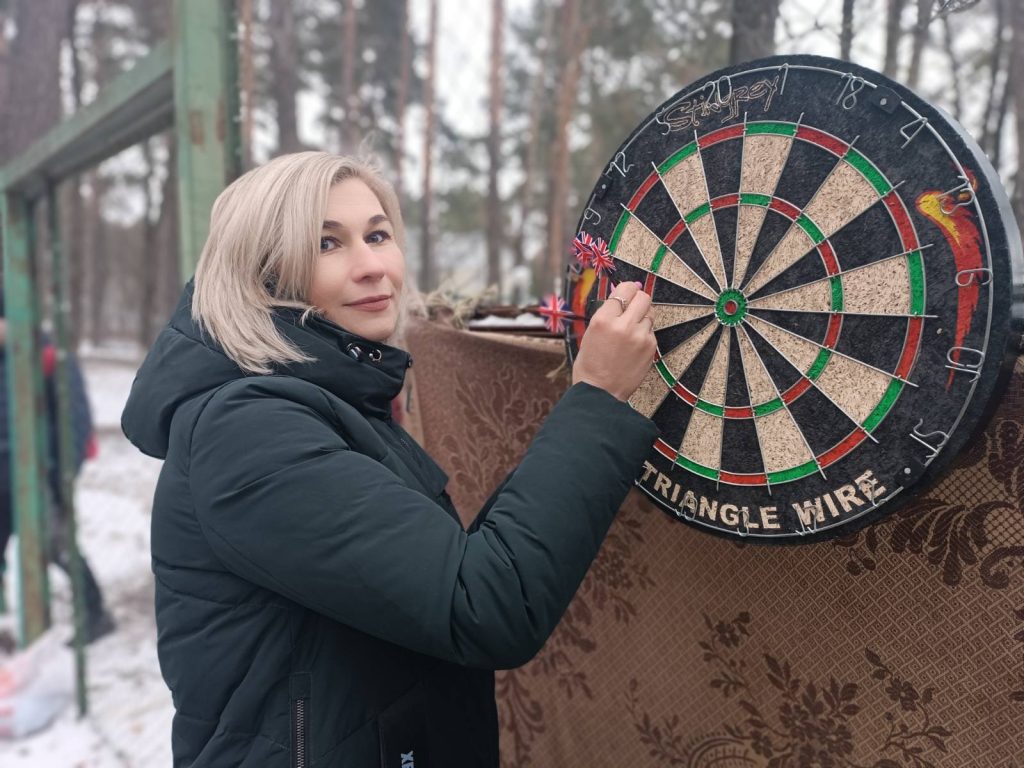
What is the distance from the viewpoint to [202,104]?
2.02 metres

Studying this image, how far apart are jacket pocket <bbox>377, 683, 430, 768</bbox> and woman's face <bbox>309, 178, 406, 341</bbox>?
0.58 metres

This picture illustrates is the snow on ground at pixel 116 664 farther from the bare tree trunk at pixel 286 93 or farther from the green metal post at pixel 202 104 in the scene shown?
the bare tree trunk at pixel 286 93

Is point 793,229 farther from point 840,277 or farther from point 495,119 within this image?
point 495,119

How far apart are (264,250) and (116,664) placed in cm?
369

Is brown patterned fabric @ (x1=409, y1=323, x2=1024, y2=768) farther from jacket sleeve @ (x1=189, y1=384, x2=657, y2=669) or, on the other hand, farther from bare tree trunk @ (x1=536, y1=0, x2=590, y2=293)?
bare tree trunk @ (x1=536, y1=0, x2=590, y2=293)

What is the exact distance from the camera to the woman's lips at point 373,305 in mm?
1180

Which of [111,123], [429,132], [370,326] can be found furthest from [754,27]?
[429,132]

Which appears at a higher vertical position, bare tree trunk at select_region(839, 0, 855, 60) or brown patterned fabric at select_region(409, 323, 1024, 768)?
bare tree trunk at select_region(839, 0, 855, 60)

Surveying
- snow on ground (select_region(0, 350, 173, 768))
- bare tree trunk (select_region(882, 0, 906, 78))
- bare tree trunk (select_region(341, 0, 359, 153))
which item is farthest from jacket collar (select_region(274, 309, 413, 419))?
bare tree trunk (select_region(341, 0, 359, 153))

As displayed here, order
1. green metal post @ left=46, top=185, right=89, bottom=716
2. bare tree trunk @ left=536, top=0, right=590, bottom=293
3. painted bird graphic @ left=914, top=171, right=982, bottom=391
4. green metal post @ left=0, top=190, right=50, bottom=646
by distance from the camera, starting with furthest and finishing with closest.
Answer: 1. bare tree trunk @ left=536, top=0, right=590, bottom=293
2. green metal post @ left=0, top=190, right=50, bottom=646
3. green metal post @ left=46, top=185, right=89, bottom=716
4. painted bird graphic @ left=914, top=171, right=982, bottom=391

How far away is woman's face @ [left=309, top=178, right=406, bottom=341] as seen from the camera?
1158 mm

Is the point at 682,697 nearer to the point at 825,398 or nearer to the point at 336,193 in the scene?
the point at 825,398

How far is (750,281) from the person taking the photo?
99cm

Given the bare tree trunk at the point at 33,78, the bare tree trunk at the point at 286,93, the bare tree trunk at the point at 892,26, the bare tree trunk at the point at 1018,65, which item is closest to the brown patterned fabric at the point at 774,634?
the bare tree trunk at the point at 892,26
